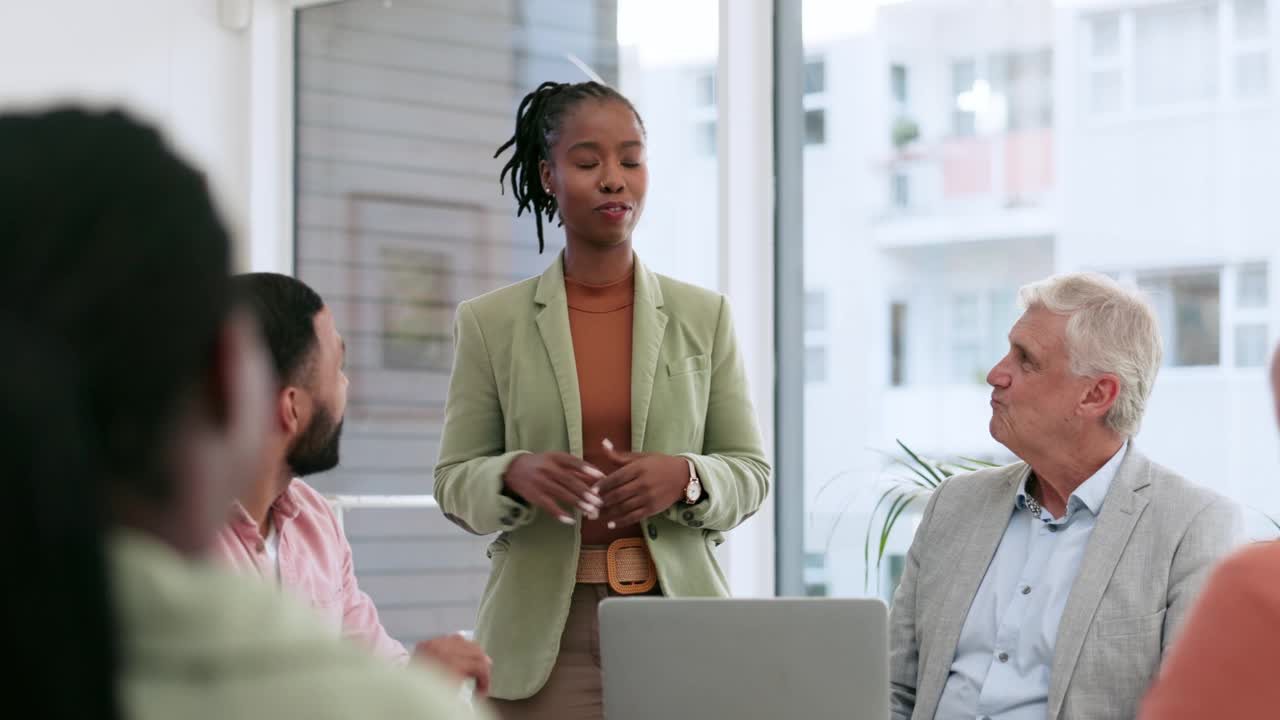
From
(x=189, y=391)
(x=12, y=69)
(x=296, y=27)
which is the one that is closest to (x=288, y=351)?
(x=189, y=391)

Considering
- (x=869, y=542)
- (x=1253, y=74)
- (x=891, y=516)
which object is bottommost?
(x=869, y=542)

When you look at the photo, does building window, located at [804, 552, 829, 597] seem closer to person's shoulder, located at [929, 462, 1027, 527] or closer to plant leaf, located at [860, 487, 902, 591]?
plant leaf, located at [860, 487, 902, 591]

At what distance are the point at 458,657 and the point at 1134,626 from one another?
1073mm

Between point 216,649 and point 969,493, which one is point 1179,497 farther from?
point 216,649

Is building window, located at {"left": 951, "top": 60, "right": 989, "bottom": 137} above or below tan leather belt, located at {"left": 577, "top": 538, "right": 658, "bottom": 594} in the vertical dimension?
above

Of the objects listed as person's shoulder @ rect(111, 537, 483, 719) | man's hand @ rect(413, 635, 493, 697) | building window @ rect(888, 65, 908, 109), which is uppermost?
building window @ rect(888, 65, 908, 109)

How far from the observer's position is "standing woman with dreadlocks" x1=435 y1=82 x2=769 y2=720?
6.93ft

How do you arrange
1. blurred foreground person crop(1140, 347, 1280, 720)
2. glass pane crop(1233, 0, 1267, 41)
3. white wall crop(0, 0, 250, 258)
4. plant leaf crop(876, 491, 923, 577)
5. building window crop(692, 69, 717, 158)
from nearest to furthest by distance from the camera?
blurred foreground person crop(1140, 347, 1280, 720)
glass pane crop(1233, 0, 1267, 41)
plant leaf crop(876, 491, 923, 577)
building window crop(692, 69, 717, 158)
white wall crop(0, 0, 250, 258)

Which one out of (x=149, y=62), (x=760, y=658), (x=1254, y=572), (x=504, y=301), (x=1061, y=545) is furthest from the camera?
(x=149, y=62)

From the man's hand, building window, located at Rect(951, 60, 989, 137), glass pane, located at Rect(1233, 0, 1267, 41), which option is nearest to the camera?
the man's hand

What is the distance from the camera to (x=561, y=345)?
2250 mm

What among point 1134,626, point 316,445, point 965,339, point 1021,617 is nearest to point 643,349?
point 316,445

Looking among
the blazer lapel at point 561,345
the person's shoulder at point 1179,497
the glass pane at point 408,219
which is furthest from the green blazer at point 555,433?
the glass pane at point 408,219

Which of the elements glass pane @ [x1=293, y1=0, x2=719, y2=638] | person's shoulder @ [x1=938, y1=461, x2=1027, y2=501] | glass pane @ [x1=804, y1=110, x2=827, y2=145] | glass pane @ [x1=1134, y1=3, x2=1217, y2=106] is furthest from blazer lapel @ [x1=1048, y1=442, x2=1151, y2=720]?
glass pane @ [x1=293, y1=0, x2=719, y2=638]
